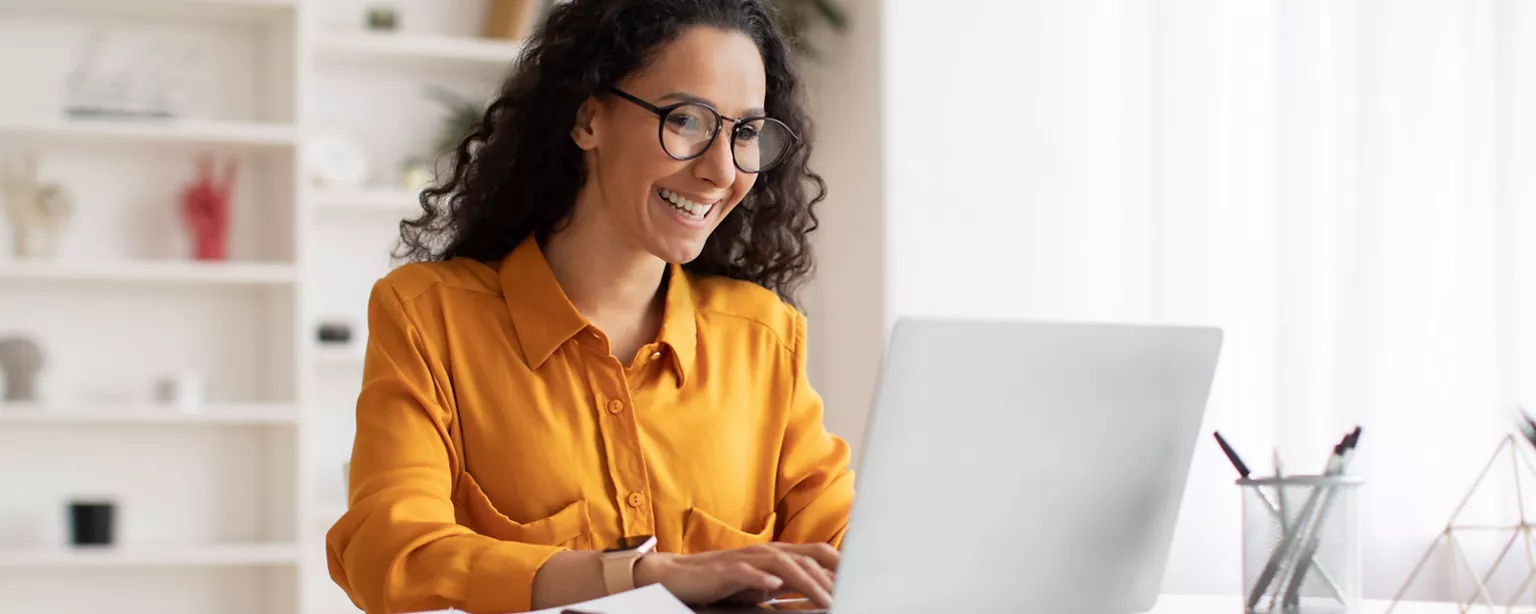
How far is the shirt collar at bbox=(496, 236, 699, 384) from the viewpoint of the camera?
1607mm

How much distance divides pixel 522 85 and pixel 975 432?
Result: 2.97ft

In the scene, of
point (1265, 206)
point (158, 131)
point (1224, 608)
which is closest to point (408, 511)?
point (1224, 608)

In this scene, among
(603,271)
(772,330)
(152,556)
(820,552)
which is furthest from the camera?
(152,556)

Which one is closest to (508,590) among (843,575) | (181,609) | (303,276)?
(843,575)

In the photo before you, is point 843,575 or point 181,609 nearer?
point 843,575

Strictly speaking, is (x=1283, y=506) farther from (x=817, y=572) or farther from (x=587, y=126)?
(x=587, y=126)

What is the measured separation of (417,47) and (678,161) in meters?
2.37

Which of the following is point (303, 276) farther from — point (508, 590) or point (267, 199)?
point (508, 590)

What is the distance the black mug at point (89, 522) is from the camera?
3.52 m

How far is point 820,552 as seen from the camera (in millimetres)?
1170

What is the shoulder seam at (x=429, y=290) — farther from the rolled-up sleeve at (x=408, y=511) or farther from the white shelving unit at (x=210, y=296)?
the white shelving unit at (x=210, y=296)

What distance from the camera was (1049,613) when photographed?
1127 millimetres

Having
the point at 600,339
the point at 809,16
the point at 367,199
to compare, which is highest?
the point at 809,16

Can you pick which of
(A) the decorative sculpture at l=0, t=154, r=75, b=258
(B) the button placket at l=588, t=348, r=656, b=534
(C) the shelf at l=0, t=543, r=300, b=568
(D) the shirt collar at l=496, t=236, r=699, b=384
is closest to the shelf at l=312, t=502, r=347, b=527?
(C) the shelf at l=0, t=543, r=300, b=568
